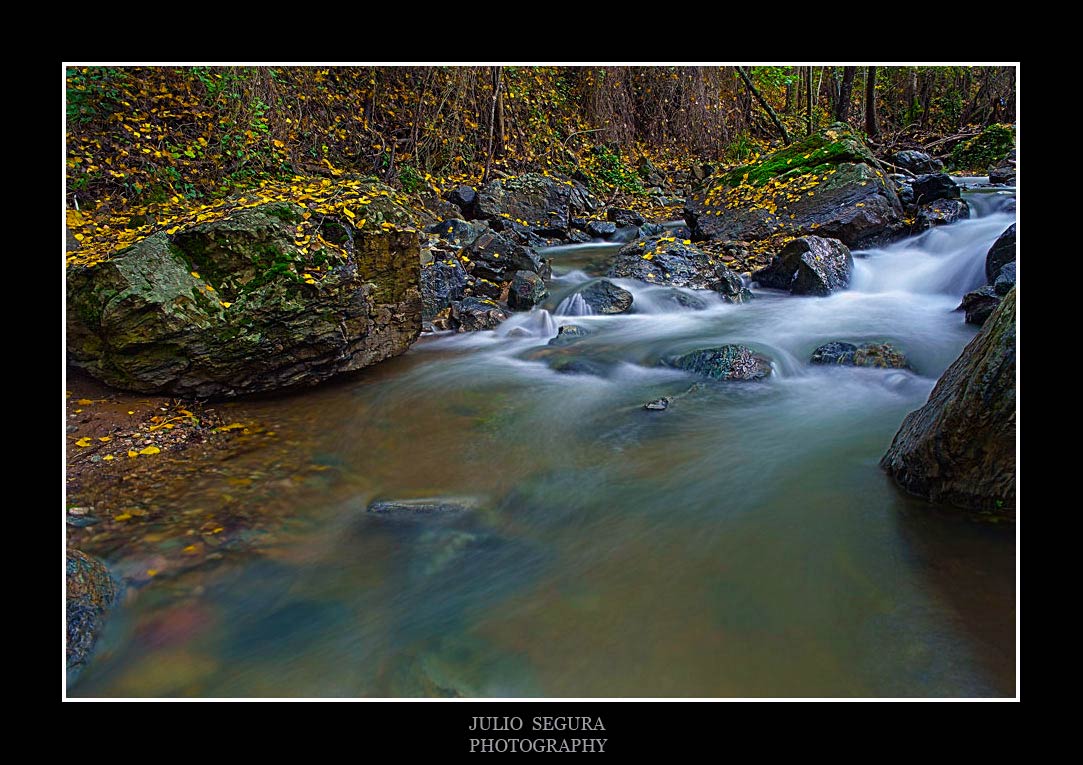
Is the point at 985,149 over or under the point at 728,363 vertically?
over

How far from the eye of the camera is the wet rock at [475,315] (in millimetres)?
7812

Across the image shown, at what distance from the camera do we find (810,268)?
28.6 ft

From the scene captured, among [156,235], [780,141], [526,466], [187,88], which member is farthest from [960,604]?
[780,141]

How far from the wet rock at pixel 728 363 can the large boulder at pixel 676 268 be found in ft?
8.56

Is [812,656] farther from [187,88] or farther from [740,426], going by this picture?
[187,88]

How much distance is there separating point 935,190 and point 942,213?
0.73m

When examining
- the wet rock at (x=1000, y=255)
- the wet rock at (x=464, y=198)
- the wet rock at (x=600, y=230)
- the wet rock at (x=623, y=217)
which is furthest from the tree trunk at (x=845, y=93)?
the wet rock at (x=464, y=198)

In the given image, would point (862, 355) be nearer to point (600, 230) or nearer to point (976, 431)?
point (976, 431)

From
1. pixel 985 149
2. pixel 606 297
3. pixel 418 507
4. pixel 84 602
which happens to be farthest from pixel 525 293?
pixel 985 149

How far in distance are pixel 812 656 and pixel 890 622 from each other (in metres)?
0.45

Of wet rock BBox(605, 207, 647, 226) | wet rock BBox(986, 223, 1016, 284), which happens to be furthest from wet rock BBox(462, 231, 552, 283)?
wet rock BBox(986, 223, 1016, 284)

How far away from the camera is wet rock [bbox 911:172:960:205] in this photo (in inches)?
425

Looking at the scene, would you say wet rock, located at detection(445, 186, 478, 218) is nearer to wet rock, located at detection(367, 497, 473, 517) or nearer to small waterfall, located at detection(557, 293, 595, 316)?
small waterfall, located at detection(557, 293, 595, 316)

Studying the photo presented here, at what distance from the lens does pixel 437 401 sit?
5.83 m
